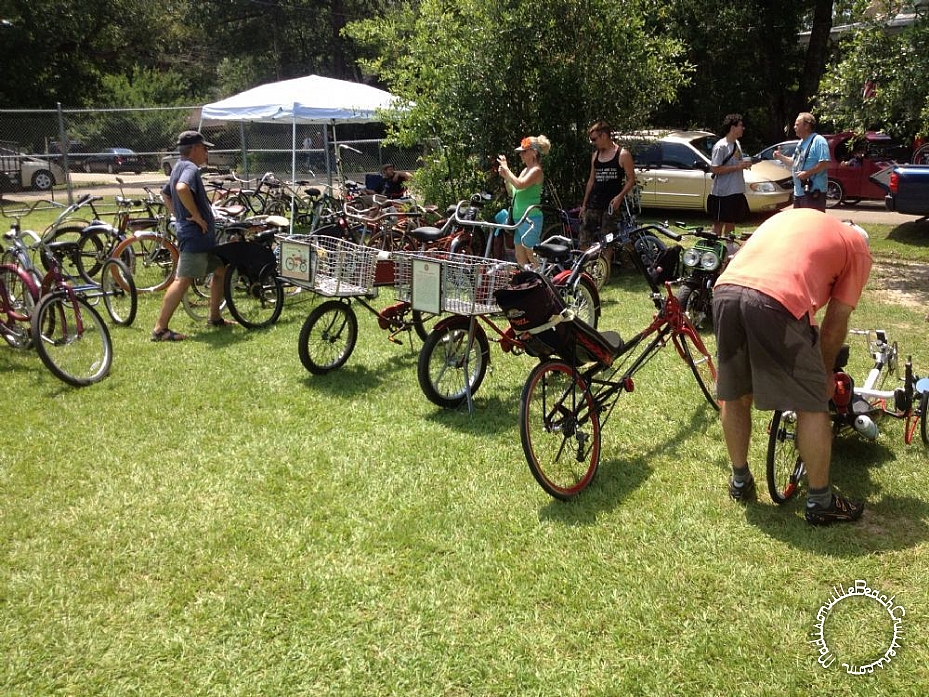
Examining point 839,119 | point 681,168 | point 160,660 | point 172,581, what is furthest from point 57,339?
point 681,168

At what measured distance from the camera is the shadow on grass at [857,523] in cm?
349

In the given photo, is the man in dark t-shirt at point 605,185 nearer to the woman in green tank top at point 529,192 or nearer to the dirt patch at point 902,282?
the woman in green tank top at point 529,192

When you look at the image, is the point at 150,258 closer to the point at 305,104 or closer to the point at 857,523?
the point at 305,104

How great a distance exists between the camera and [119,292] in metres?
7.35

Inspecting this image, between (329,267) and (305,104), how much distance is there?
888 centimetres

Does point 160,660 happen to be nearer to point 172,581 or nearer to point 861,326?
point 172,581

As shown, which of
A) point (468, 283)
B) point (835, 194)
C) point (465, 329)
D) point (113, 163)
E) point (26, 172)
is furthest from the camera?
point (113, 163)

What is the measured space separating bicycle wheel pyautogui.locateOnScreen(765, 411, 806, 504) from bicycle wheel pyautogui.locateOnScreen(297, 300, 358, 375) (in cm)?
331

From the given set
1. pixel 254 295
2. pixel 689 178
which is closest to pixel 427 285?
pixel 254 295

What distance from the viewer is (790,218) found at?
3510 millimetres

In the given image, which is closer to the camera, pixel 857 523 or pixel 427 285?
pixel 857 523

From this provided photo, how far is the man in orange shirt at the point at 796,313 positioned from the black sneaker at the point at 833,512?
30mm

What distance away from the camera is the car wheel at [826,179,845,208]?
15.6 meters

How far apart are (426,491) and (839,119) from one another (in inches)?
327
